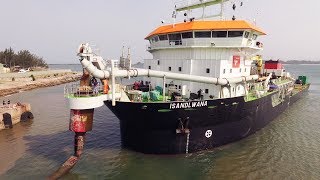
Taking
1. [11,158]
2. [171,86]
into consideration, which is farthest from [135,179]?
[11,158]

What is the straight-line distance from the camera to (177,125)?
15695 millimetres

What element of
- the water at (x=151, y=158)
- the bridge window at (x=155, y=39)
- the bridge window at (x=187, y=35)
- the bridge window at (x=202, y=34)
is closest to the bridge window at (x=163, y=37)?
the bridge window at (x=155, y=39)

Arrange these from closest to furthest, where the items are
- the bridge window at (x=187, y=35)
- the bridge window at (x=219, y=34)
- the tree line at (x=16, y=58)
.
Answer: the bridge window at (x=219, y=34), the bridge window at (x=187, y=35), the tree line at (x=16, y=58)

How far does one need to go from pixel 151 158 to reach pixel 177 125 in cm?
284

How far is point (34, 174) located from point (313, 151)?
19.3 meters

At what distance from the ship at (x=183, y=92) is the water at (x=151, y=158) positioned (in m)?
0.99

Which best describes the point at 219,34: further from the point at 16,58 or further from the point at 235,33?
the point at 16,58

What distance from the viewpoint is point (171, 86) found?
18.9m

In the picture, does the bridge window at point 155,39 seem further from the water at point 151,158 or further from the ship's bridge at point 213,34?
the water at point 151,158

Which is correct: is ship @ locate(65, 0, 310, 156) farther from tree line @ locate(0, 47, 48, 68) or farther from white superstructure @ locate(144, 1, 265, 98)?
tree line @ locate(0, 47, 48, 68)

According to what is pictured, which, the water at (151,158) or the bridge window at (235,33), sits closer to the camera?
the water at (151,158)

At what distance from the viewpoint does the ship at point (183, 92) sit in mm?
14867

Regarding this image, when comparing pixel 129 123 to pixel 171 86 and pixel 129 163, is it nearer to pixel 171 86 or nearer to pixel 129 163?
pixel 129 163

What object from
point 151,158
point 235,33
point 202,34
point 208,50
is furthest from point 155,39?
point 151,158
